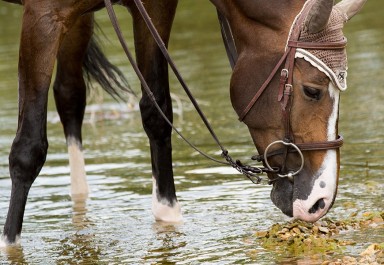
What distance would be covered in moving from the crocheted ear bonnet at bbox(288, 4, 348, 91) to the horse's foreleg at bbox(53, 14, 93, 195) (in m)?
2.79

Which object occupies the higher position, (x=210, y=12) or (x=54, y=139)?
(x=210, y=12)

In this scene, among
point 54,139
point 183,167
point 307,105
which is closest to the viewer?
point 307,105

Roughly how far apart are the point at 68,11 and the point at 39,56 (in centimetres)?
31

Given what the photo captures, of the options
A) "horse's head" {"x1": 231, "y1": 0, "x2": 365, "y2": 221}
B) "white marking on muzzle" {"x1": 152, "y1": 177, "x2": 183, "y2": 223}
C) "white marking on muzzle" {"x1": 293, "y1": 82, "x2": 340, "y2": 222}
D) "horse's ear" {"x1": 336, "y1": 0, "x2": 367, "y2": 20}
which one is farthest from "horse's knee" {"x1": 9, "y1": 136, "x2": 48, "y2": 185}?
"horse's ear" {"x1": 336, "y1": 0, "x2": 367, "y2": 20}

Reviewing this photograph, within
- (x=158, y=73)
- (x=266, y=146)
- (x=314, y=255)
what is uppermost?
(x=158, y=73)

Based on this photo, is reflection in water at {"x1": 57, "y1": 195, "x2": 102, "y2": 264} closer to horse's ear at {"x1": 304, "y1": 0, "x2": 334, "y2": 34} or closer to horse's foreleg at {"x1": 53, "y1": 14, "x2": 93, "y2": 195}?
horse's foreleg at {"x1": 53, "y1": 14, "x2": 93, "y2": 195}

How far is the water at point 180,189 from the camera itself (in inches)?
255

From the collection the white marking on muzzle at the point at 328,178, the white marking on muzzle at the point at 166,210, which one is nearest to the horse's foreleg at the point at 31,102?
the white marking on muzzle at the point at 166,210

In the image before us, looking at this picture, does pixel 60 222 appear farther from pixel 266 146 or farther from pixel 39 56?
pixel 266 146

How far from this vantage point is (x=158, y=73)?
24.3ft

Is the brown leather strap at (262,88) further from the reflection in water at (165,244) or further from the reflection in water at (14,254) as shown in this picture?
the reflection in water at (14,254)

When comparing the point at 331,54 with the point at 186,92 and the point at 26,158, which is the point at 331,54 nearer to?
the point at 186,92

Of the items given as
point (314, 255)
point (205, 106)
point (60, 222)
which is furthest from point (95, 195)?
point (205, 106)

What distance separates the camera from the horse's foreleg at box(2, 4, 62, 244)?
6512 mm
